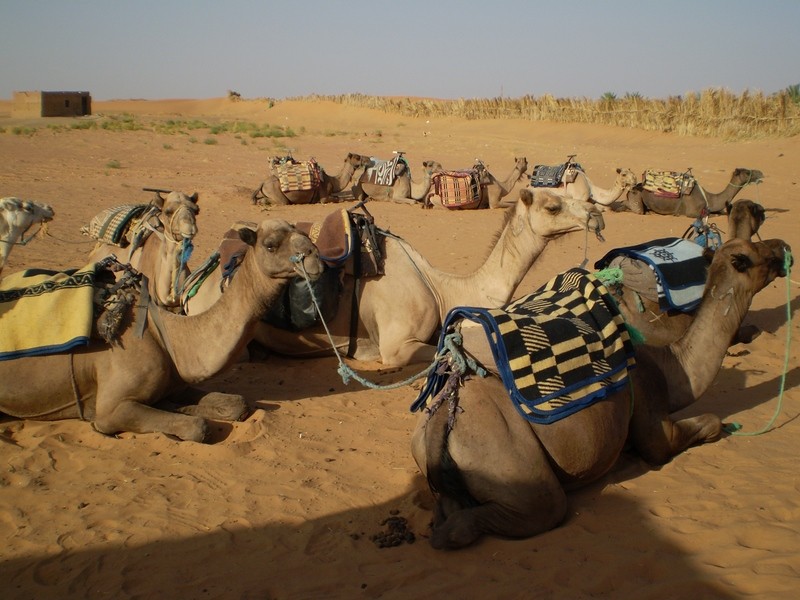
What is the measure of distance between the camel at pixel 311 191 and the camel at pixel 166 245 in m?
9.36

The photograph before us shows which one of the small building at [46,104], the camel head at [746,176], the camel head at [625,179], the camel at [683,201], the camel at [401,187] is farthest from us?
the small building at [46,104]

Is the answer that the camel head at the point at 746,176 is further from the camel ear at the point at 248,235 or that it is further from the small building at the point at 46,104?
the small building at the point at 46,104

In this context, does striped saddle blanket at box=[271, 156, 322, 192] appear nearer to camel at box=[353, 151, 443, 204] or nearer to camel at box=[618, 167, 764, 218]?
camel at box=[353, 151, 443, 204]

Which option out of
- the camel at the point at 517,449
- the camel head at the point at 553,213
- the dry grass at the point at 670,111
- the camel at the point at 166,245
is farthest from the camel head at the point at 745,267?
the dry grass at the point at 670,111

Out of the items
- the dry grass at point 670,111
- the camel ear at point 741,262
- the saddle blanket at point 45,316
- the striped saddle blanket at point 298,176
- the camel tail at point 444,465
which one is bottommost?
the camel tail at point 444,465

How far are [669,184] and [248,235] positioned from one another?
42.3ft

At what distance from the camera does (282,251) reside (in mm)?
5570

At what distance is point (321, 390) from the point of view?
711 centimetres

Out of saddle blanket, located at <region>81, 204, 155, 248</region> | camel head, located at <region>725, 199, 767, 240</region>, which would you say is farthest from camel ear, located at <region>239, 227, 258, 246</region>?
camel head, located at <region>725, 199, 767, 240</region>

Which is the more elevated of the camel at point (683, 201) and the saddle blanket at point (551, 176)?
the saddle blanket at point (551, 176)

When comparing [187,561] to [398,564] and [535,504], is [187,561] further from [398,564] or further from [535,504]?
[535,504]

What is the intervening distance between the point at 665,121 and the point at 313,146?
1551 centimetres

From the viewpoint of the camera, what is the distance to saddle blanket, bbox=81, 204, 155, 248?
8312mm

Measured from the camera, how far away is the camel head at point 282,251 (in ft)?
17.9
